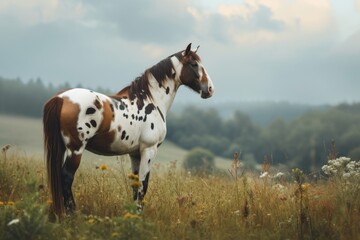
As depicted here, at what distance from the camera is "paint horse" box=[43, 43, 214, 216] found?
22.3ft

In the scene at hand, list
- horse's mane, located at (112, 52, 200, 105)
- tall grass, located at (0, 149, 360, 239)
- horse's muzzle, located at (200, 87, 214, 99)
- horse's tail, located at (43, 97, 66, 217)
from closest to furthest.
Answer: tall grass, located at (0, 149, 360, 239) < horse's tail, located at (43, 97, 66, 217) < horse's mane, located at (112, 52, 200, 105) < horse's muzzle, located at (200, 87, 214, 99)

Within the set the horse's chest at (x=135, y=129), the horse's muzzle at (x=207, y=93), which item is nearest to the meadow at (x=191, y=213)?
the horse's chest at (x=135, y=129)

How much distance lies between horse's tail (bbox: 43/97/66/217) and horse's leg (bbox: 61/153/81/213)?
73mm

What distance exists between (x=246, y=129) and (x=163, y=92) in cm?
11301

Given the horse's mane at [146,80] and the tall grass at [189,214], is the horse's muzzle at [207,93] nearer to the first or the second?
the horse's mane at [146,80]

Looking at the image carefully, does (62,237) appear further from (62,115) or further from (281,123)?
(281,123)

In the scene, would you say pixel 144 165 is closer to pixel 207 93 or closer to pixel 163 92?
pixel 163 92

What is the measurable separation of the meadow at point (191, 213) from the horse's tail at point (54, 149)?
0.59 ft

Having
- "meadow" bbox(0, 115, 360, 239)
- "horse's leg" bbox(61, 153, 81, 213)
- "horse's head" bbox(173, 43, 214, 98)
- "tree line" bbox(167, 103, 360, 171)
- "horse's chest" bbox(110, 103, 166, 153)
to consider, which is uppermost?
"tree line" bbox(167, 103, 360, 171)

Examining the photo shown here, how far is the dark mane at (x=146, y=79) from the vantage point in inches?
314

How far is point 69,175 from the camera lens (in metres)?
6.91

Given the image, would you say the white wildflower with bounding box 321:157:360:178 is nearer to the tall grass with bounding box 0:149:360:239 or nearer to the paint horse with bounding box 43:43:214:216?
the tall grass with bounding box 0:149:360:239

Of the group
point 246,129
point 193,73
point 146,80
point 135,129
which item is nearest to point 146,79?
point 146,80

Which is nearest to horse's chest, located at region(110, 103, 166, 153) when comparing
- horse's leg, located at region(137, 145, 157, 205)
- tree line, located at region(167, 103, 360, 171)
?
horse's leg, located at region(137, 145, 157, 205)
